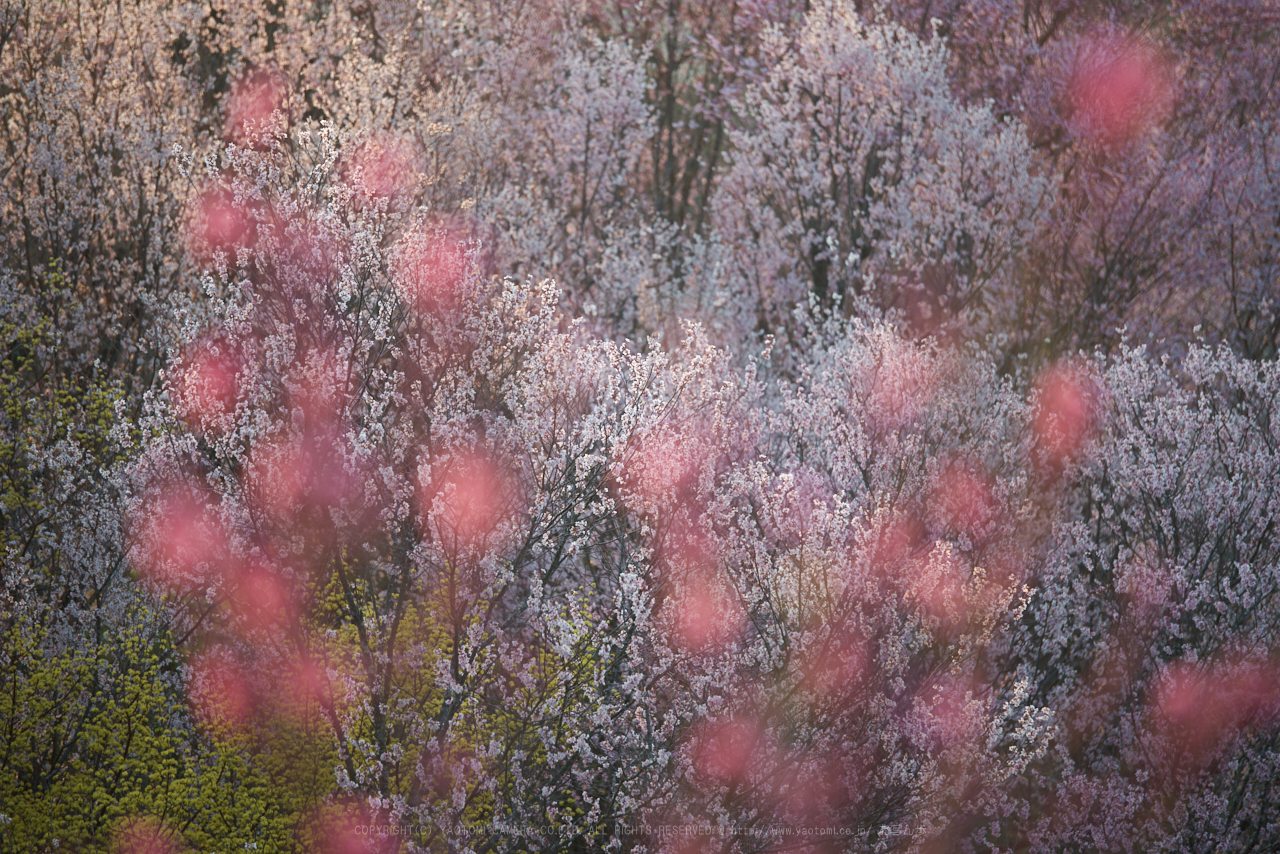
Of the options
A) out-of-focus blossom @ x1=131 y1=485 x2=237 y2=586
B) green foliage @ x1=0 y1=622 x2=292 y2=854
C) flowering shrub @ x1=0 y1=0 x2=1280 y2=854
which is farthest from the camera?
green foliage @ x1=0 y1=622 x2=292 y2=854

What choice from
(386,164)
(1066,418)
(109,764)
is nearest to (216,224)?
(386,164)

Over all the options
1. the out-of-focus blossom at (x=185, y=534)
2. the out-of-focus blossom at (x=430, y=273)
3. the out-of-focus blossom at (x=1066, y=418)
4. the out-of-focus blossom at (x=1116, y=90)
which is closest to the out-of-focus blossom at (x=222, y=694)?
the out-of-focus blossom at (x=185, y=534)

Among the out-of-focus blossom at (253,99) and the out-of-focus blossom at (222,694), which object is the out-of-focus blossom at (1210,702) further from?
the out-of-focus blossom at (253,99)

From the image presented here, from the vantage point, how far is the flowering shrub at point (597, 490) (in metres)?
15.7

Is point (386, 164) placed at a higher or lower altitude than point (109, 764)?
higher

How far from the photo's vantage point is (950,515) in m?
20.7

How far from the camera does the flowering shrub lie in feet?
51.5

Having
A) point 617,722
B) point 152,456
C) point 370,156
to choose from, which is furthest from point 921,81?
point 152,456

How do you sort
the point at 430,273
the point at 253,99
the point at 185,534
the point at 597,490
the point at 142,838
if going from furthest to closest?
the point at 253,99 → the point at 142,838 → the point at 430,273 → the point at 185,534 → the point at 597,490

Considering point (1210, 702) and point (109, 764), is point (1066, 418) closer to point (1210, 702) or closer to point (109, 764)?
point (1210, 702)

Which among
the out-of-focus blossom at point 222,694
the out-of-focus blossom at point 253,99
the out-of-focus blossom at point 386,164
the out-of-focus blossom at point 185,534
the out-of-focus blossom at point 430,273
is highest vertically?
the out-of-focus blossom at point 430,273

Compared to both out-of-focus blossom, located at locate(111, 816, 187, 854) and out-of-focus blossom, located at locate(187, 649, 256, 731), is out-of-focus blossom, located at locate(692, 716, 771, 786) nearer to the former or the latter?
out-of-focus blossom, located at locate(187, 649, 256, 731)

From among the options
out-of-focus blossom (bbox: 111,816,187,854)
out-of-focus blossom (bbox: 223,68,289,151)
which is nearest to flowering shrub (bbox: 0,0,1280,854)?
out-of-focus blossom (bbox: 111,816,187,854)

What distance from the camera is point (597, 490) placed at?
51.1ft
